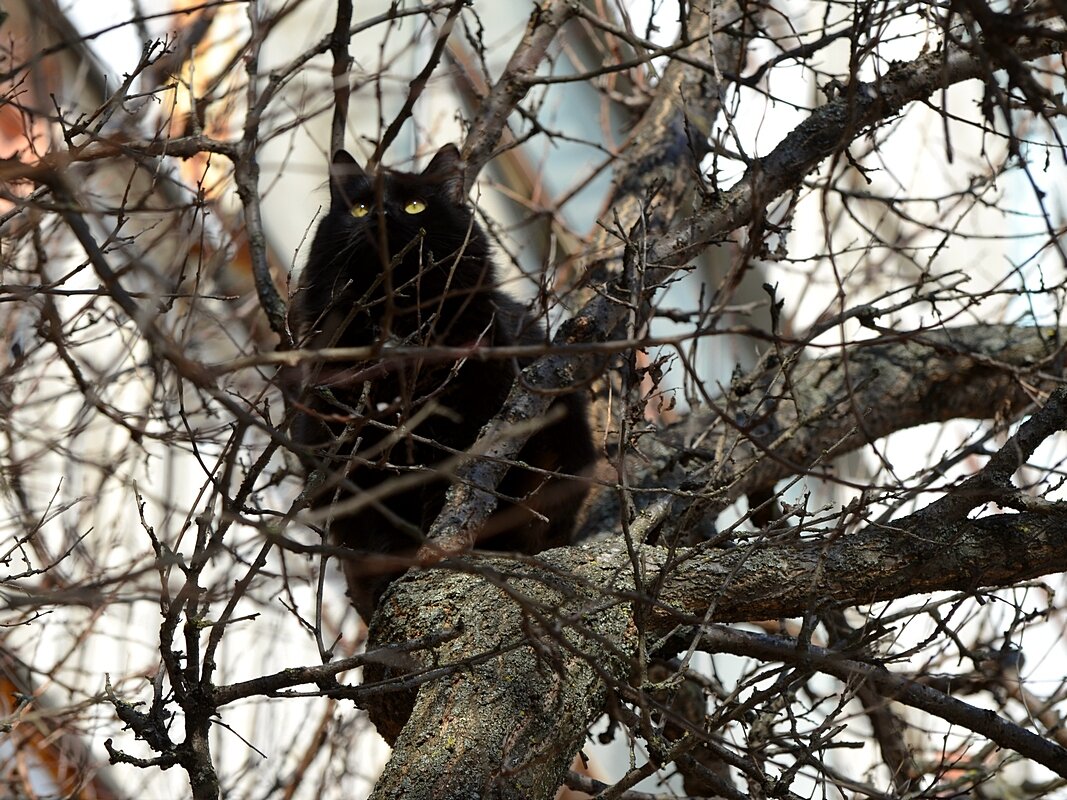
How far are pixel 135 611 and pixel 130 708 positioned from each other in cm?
565

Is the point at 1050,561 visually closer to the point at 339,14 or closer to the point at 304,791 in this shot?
the point at 339,14

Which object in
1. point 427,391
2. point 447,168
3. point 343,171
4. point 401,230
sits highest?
point 343,171

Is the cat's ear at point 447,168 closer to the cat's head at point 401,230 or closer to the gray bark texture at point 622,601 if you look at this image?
the cat's head at point 401,230

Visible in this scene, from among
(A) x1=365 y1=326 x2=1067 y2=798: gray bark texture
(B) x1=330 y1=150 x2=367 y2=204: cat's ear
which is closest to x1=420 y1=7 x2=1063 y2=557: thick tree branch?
(A) x1=365 y1=326 x2=1067 y2=798: gray bark texture

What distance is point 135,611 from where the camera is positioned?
761cm

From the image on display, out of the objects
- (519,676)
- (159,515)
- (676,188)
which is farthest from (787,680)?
(159,515)

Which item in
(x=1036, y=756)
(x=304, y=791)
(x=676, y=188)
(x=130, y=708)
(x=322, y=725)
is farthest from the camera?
(x=304, y=791)

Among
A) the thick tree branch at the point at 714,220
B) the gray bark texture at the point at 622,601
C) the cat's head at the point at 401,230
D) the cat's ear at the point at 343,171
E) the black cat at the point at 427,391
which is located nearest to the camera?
the gray bark texture at the point at 622,601

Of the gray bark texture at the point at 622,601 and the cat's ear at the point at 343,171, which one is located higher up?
the cat's ear at the point at 343,171

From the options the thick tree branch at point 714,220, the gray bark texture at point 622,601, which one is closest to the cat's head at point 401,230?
the thick tree branch at point 714,220

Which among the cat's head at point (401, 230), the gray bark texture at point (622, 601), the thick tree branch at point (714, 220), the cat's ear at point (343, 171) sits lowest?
the gray bark texture at point (622, 601)

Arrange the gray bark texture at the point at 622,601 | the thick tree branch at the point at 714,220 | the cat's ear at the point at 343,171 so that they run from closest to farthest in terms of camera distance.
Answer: the gray bark texture at the point at 622,601
the thick tree branch at the point at 714,220
the cat's ear at the point at 343,171

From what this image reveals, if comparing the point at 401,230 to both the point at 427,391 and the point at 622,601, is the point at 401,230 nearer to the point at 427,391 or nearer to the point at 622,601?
the point at 427,391

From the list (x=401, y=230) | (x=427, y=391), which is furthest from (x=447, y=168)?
(x=427, y=391)
